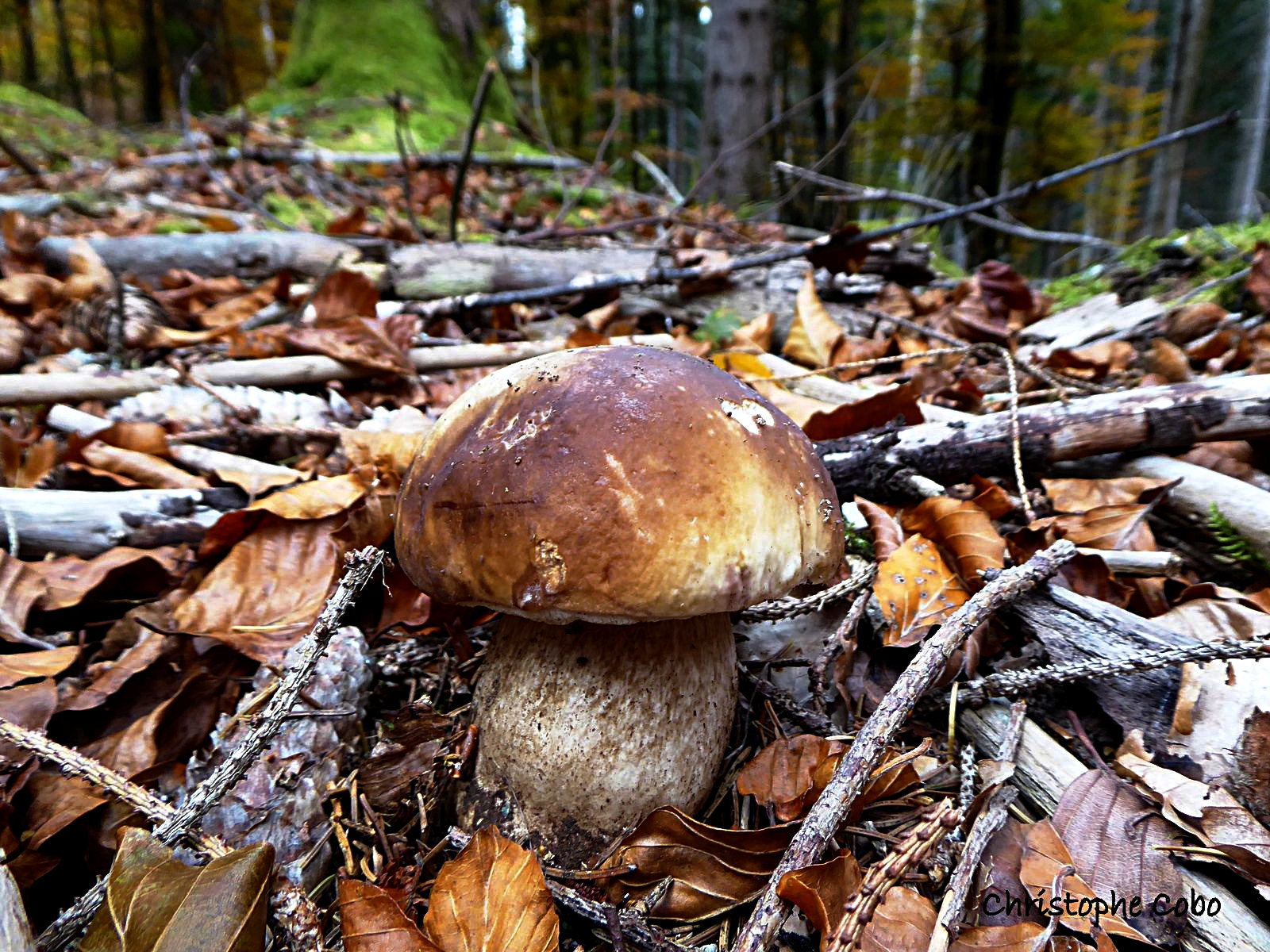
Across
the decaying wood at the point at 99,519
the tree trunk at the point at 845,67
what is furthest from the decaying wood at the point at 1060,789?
the tree trunk at the point at 845,67

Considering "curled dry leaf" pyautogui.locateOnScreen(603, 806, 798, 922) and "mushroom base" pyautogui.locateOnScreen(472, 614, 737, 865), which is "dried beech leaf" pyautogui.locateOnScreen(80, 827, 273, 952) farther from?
"curled dry leaf" pyautogui.locateOnScreen(603, 806, 798, 922)

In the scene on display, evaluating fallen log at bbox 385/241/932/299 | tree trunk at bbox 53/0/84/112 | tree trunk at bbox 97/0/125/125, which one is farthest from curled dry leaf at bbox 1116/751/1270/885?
tree trunk at bbox 53/0/84/112

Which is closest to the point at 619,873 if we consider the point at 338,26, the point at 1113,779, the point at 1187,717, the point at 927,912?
the point at 927,912

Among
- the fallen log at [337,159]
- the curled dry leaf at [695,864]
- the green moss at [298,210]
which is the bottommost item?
the curled dry leaf at [695,864]

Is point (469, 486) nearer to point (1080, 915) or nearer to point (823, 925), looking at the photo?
point (823, 925)

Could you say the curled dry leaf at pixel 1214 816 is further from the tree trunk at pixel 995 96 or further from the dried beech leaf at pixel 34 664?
the tree trunk at pixel 995 96
